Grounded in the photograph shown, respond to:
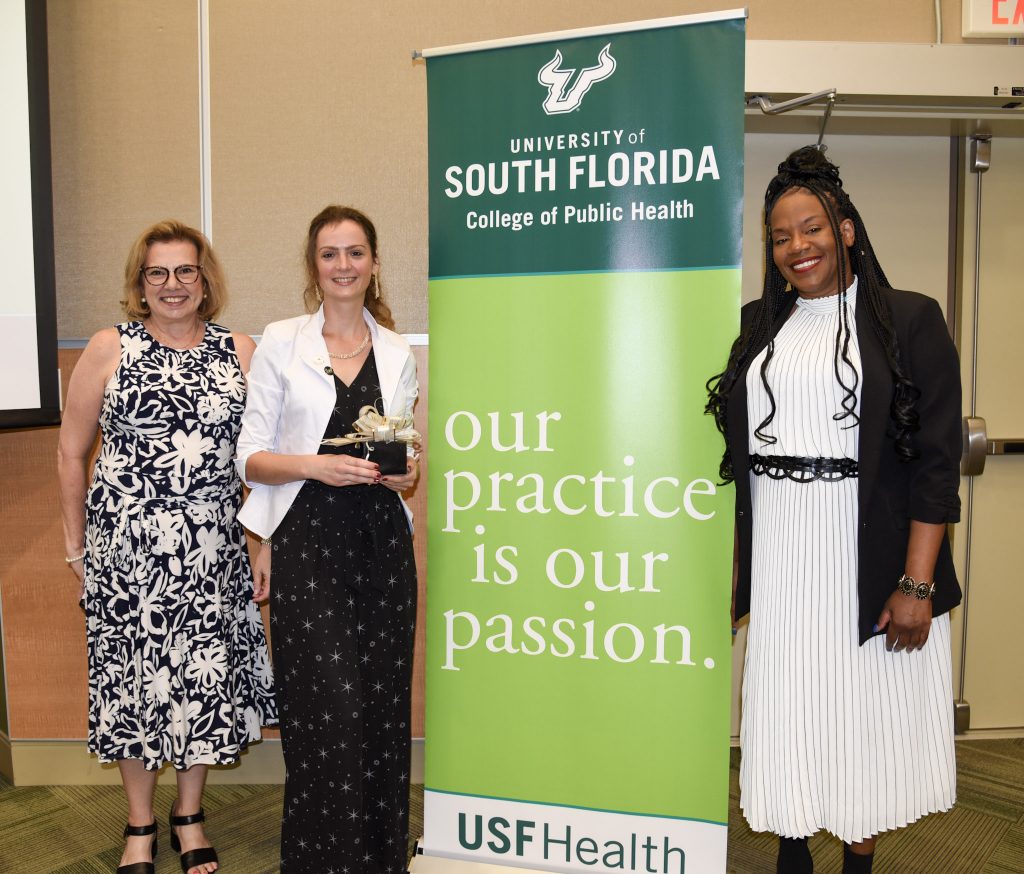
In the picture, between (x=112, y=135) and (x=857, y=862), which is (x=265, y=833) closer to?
(x=857, y=862)

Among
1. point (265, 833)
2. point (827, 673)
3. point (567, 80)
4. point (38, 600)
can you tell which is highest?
point (567, 80)

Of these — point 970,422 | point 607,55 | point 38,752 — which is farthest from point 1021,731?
point 38,752

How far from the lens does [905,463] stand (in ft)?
5.46

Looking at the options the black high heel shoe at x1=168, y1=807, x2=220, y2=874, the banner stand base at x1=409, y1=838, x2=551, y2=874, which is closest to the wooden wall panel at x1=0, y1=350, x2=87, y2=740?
the black high heel shoe at x1=168, y1=807, x2=220, y2=874

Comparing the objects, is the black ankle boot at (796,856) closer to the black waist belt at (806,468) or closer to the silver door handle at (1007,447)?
the black waist belt at (806,468)

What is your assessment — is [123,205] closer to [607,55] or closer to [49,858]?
[607,55]

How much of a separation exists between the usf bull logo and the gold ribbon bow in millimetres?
788

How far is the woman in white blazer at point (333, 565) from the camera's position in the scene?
1.88m

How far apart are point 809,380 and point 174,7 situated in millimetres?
2366

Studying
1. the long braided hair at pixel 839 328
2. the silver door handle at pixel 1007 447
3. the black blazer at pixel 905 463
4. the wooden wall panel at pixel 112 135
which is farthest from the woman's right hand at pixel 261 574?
the silver door handle at pixel 1007 447

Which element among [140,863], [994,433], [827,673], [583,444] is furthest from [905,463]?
[140,863]

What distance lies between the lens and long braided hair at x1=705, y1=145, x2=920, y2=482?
1623 millimetres

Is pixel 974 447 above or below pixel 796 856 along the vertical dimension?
above

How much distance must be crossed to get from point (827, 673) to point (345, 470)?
3.76ft
